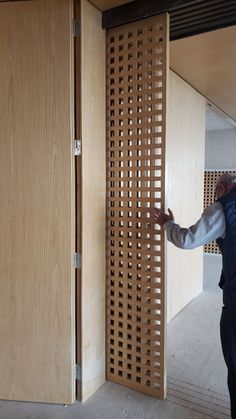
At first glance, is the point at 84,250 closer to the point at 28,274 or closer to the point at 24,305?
the point at 28,274

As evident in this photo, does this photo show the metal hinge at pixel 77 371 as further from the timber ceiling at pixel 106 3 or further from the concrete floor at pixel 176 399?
the timber ceiling at pixel 106 3

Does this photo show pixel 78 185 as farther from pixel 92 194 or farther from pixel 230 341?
pixel 230 341

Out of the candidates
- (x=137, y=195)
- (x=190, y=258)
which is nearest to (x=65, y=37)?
(x=137, y=195)

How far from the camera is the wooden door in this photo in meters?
2.07

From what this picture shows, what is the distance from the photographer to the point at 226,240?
5.82 ft

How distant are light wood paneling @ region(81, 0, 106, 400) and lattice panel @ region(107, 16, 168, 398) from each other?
82 millimetres

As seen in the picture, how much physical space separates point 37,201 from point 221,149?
6.37 metres

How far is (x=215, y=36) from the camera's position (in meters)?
2.54

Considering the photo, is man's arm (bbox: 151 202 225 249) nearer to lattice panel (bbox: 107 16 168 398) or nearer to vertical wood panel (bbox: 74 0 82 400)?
lattice panel (bbox: 107 16 168 398)

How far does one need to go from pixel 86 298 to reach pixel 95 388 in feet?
2.25

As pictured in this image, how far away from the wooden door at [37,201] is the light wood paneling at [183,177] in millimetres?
1421

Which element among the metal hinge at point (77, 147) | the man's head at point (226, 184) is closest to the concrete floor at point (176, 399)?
the man's head at point (226, 184)

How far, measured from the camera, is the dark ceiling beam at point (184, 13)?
2.08 meters

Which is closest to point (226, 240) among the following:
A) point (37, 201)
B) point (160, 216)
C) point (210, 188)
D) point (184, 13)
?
point (160, 216)
